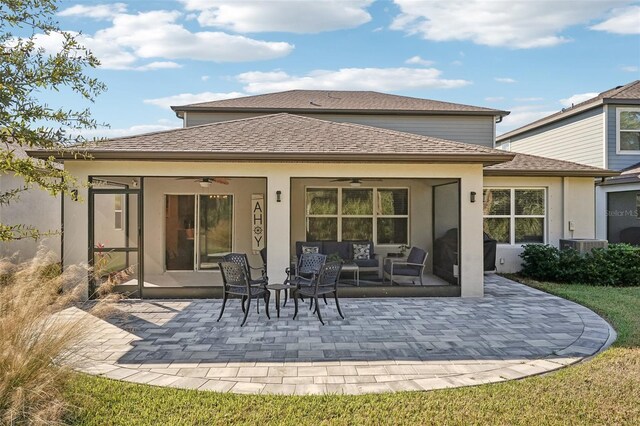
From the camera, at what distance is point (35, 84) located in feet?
12.0

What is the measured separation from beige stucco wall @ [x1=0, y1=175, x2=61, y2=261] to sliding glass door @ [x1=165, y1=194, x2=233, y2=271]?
2.91 meters

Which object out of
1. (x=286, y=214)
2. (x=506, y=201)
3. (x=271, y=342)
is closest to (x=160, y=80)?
(x=286, y=214)

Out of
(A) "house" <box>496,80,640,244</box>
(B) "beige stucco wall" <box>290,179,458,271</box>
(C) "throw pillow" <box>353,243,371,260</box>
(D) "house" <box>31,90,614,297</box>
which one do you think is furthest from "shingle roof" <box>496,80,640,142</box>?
(C) "throw pillow" <box>353,243,371,260</box>

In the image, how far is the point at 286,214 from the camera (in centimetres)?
880

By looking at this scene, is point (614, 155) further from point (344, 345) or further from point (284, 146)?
point (344, 345)

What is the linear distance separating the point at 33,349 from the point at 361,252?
28.2 feet

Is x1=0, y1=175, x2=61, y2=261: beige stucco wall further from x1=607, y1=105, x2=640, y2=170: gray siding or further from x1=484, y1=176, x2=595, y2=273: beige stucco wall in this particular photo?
x1=607, y1=105, x2=640, y2=170: gray siding

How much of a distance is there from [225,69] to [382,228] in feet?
26.7

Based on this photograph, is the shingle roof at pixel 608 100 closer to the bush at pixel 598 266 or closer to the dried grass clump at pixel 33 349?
the bush at pixel 598 266

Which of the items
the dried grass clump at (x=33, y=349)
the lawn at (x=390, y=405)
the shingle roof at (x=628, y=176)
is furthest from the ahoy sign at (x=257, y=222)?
the shingle roof at (x=628, y=176)

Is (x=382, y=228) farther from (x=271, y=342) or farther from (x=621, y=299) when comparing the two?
(x=271, y=342)

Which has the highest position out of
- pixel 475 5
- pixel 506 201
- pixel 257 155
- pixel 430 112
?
pixel 475 5

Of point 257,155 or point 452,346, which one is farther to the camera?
point 257,155

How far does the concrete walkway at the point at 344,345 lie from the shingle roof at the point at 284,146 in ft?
9.94
